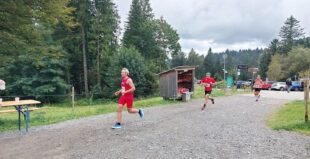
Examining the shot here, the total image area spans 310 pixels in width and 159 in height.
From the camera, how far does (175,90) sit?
20.2 m

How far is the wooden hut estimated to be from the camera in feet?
66.3

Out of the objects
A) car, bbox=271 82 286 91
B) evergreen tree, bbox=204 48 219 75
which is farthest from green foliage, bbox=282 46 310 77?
evergreen tree, bbox=204 48 219 75

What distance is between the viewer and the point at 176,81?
786 inches

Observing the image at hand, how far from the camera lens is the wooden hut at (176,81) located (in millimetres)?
20219

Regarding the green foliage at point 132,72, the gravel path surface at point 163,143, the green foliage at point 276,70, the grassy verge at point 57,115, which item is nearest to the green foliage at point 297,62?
the green foliage at point 276,70

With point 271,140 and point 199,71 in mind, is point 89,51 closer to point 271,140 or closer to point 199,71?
point 271,140

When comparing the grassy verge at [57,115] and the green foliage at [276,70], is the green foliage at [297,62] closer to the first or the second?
the green foliage at [276,70]

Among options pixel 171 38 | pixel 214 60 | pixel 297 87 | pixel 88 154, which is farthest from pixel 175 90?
pixel 214 60

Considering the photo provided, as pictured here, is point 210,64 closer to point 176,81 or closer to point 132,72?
point 132,72

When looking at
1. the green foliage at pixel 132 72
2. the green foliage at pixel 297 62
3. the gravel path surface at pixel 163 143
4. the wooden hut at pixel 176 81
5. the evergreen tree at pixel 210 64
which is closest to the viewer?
the gravel path surface at pixel 163 143

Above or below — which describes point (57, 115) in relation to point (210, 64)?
below

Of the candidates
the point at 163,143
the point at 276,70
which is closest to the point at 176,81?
the point at 163,143

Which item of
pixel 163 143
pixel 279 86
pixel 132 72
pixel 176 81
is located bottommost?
pixel 163 143

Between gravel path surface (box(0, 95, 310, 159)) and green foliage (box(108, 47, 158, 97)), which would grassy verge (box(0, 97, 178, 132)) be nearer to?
gravel path surface (box(0, 95, 310, 159))
